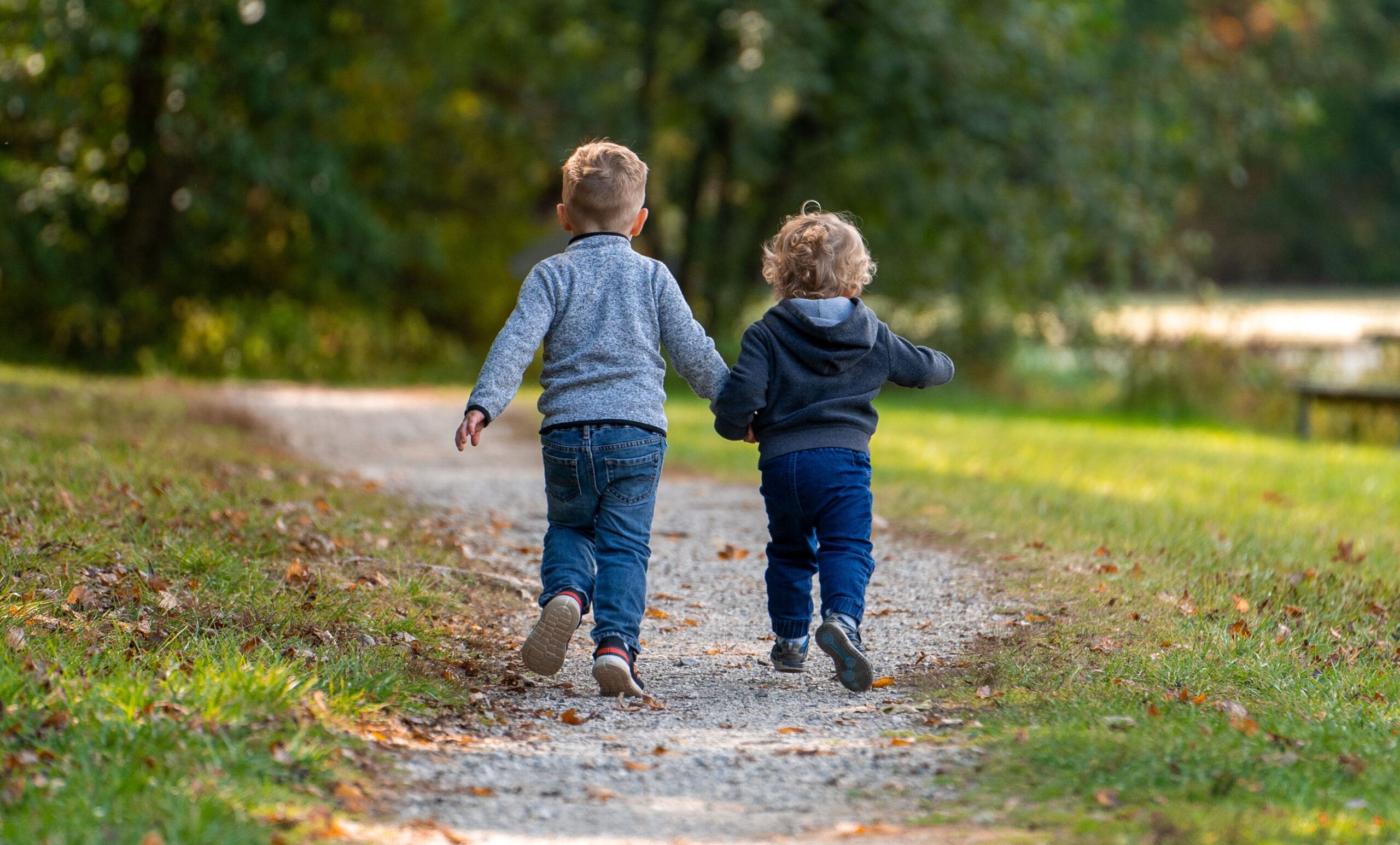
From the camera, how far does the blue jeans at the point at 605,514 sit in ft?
13.1

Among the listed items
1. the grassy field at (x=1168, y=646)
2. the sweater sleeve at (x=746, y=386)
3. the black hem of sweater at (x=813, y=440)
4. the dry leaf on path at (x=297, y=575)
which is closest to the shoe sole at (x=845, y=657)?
the grassy field at (x=1168, y=646)

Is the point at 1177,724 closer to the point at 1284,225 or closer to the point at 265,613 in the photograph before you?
the point at 265,613

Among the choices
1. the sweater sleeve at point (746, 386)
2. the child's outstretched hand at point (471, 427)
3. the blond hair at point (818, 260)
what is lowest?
the child's outstretched hand at point (471, 427)

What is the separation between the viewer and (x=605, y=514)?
4039 mm

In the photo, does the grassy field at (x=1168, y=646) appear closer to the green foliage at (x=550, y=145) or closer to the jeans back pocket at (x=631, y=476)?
the jeans back pocket at (x=631, y=476)

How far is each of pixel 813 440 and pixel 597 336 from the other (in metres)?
0.73

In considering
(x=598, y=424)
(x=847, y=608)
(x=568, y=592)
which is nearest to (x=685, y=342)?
(x=598, y=424)

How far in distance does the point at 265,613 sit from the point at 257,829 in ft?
5.67

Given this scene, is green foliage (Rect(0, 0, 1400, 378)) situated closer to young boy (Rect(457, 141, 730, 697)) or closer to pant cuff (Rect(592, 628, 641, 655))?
young boy (Rect(457, 141, 730, 697))

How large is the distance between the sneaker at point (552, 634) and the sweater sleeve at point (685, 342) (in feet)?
2.43

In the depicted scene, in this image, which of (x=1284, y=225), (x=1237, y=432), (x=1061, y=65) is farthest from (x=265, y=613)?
(x=1284, y=225)

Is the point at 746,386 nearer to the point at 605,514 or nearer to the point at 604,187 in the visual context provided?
the point at 605,514

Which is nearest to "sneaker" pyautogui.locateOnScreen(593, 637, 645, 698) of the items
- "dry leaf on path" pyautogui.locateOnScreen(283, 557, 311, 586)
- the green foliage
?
"dry leaf on path" pyautogui.locateOnScreen(283, 557, 311, 586)

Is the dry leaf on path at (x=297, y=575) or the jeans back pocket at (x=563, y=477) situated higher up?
the jeans back pocket at (x=563, y=477)
